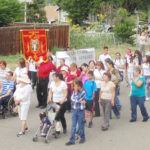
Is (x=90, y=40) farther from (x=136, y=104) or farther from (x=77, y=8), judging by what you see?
(x=136, y=104)

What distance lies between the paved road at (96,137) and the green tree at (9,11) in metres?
13.7

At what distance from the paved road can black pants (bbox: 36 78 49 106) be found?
4.40ft

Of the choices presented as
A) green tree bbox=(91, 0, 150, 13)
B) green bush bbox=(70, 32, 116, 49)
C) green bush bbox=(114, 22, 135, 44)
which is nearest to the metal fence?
green bush bbox=(70, 32, 116, 49)

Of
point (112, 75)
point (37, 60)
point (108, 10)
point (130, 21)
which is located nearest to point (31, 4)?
point (108, 10)

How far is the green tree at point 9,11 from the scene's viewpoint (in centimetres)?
2313

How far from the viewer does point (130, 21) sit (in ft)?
99.8

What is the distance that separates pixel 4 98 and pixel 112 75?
3.13 m

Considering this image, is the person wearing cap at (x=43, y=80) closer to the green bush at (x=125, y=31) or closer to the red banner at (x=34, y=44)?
the red banner at (x=34, y=44)

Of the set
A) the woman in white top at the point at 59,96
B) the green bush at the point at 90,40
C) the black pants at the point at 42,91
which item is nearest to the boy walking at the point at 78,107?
the woman in white top at the point at 59,96

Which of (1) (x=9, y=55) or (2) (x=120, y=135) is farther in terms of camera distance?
(1) (x=9, y=55)

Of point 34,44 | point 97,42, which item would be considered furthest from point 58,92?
point 97,42

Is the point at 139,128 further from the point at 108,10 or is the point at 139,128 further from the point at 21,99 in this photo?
the point at 108,10

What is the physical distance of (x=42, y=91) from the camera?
12.2 m

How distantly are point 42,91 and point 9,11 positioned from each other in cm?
1268
